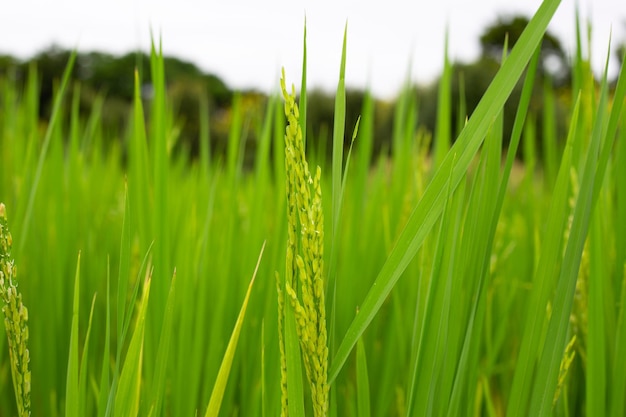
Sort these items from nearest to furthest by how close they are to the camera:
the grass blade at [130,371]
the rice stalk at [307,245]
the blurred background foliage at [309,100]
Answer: the rice stalk at [307,245] → the grass blade at [130,371] → the blurred background foliage at [309,100]

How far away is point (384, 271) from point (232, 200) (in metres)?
0.48

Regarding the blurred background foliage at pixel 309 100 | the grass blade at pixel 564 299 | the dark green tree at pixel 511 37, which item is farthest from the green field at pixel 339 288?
the dark green tree at pixel 511 37

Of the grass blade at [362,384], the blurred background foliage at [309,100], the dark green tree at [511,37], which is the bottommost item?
the grass blade at [362,384]

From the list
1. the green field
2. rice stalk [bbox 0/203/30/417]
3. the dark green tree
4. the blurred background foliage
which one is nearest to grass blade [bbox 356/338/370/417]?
the green field

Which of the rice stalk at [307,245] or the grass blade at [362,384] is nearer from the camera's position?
the rice stalk at [307,245]

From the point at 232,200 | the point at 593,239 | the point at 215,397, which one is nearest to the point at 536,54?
the point at 593,239

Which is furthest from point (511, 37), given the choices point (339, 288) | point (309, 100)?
point (339, 288)

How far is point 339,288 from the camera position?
869mm

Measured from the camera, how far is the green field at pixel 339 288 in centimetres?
45

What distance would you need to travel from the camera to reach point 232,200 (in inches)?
35.5

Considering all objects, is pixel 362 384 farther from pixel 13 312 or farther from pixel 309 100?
pixel 309 100

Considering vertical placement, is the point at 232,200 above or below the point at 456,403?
above

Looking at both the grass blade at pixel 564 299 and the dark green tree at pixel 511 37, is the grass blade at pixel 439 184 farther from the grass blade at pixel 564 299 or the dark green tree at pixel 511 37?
the dark green tree at pixel 511 37

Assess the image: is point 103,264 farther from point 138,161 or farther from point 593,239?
point 593,239
